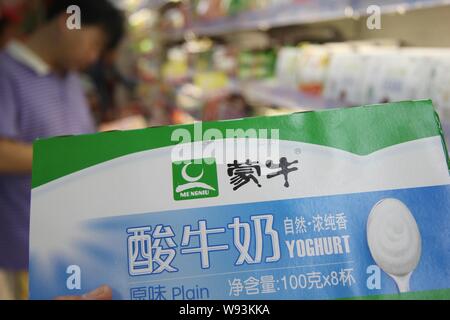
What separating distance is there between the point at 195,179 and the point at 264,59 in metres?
2.63

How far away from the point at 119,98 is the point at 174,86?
0.68m

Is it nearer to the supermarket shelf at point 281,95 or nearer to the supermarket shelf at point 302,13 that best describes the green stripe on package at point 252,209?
the supermarket shelf at point 302,13

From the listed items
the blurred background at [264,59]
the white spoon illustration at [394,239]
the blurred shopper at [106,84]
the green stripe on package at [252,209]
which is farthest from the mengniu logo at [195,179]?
the blurred shopper at [106,84]

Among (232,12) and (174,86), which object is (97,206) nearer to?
(232,12)

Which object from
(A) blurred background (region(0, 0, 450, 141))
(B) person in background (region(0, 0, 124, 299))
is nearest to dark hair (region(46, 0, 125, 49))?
(B) person in background (region(0, 0, 124, 299))

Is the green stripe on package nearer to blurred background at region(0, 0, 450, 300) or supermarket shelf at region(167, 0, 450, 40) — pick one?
blurred background at region(0, 0, 450, 300)

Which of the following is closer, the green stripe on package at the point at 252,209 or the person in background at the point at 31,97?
the green stripe on package at the point at 252,209

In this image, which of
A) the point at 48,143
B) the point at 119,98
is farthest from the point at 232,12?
the point at 48,143

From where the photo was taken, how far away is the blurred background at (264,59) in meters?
1.81

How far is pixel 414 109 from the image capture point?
0.76 m

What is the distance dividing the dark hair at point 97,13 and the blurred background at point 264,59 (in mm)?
165

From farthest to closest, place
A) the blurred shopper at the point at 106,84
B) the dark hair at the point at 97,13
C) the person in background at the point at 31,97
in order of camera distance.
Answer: the blurred shopper at the point at 106,84 < the dark hair at the point at 97,13 < the person in background at the point at 31,97

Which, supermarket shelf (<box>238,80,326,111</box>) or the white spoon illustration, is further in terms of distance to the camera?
supermarket shelf (<box>238,80,326,111</box>)

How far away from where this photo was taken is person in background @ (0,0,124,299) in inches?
86.7
